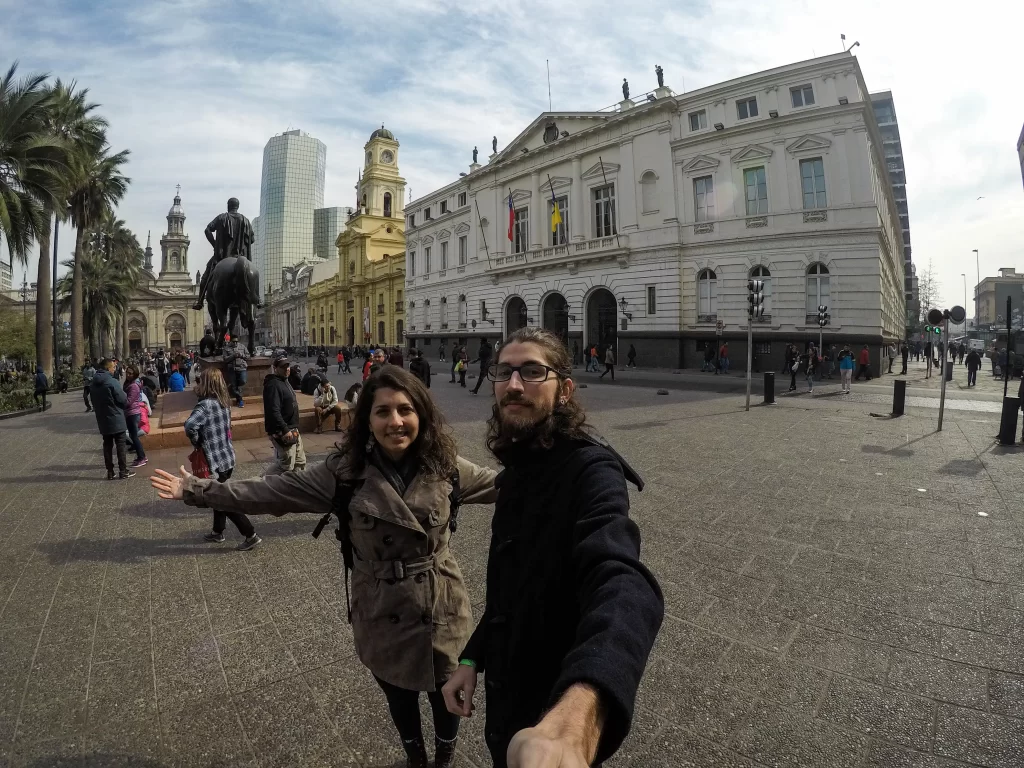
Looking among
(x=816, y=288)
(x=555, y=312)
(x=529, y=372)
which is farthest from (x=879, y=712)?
(x=555, y=312)

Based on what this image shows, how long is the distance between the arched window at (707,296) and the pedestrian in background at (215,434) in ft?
82.9

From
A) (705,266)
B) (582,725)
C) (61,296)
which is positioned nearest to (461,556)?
(582,725)

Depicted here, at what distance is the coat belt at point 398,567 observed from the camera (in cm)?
203

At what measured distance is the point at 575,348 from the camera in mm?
32250

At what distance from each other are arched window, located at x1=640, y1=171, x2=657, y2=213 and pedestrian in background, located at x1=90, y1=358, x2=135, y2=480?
26740 mm

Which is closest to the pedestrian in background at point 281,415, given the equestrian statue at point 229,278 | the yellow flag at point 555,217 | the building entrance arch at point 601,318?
the equestrian statue at point 229,278

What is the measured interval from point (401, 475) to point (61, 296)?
57.1m

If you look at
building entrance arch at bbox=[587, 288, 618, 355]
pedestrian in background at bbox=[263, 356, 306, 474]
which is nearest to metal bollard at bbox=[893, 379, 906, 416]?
pedestrian in background at bbox=[263, 356, 306, 474]

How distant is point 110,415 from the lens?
723cm

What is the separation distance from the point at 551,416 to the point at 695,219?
28675mm

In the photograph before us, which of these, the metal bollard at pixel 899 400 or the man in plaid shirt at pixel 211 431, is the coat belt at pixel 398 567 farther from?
the metal bollard at pixel 899 400

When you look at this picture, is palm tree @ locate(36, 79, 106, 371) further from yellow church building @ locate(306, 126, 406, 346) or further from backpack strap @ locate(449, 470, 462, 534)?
yellow church building @ locate(306, 126, 406, 346)

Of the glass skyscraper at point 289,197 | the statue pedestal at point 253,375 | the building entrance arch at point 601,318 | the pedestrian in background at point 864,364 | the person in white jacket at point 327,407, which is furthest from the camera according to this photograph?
the glass skyscraper at point 289,197

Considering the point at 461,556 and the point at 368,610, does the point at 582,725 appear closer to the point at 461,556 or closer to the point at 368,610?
the point at 368,610
